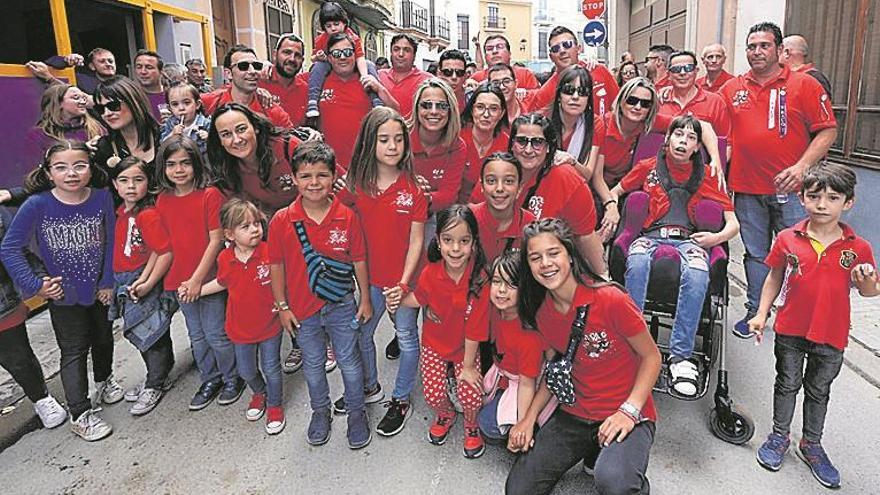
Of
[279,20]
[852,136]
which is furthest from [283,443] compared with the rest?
[279,20]

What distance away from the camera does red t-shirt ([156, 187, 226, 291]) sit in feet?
11.1

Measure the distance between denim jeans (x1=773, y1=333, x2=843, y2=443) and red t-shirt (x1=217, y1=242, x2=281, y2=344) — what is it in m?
2.58

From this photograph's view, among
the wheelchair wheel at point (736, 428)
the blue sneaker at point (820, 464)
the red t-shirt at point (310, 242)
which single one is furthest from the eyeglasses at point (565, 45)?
the blue sneaker at point (820, 464)

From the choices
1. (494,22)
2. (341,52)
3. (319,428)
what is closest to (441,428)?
(319,428)

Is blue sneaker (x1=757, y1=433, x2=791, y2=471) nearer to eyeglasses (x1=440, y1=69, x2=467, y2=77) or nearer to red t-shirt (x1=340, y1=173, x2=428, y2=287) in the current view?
red t-shirt (x1=340, y1=173, x2=428, y2=287)

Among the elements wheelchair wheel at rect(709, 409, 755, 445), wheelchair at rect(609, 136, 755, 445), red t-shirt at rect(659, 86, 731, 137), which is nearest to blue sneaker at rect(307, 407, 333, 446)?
wheelchair at rect(609, 136, 755, 445)

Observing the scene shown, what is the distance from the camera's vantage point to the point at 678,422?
10.7 ft

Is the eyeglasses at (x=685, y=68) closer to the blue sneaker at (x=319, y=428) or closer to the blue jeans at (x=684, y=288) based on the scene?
the blue jeans at (x=684, y=288)

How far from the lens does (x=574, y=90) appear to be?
367cm

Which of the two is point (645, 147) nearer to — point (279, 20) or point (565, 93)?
point (565, 93)

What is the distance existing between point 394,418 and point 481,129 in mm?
1824

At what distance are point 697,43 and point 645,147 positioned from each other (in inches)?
254

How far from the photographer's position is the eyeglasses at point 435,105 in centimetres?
346

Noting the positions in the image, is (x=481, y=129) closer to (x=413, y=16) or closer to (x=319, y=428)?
(x=319, y=428)
